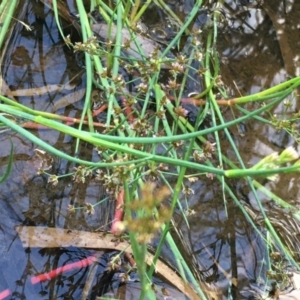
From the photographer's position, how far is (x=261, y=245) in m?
1.45

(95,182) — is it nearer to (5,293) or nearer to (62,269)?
(62,269)

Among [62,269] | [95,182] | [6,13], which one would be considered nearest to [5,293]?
[62,269]

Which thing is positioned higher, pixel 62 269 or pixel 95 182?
pixel 95 182

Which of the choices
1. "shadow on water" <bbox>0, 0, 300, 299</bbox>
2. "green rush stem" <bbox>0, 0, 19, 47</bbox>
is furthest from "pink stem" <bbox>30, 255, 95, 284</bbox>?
"green rush stem" <bbox>0, 0, 19, 47</bbox>

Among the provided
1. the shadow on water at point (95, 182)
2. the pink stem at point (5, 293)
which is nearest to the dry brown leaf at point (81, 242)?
the shadow on water at point (95, 182)

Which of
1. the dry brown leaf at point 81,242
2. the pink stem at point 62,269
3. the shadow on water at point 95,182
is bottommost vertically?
the pink stem at point 62,269

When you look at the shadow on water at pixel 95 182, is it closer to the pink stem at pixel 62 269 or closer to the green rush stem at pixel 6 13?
the pink stem at pixel 62 269

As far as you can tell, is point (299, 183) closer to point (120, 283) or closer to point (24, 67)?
point (120, 283)

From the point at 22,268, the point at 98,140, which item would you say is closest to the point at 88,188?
the point at 22,268

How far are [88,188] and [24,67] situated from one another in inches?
17.3

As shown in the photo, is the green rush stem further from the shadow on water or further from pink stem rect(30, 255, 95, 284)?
pink stem rect(30, 255, 95, 284)

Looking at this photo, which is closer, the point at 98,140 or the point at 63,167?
the point at 98,140

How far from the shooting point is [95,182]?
148 centimetres

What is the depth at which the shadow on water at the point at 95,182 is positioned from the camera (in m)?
1.37
